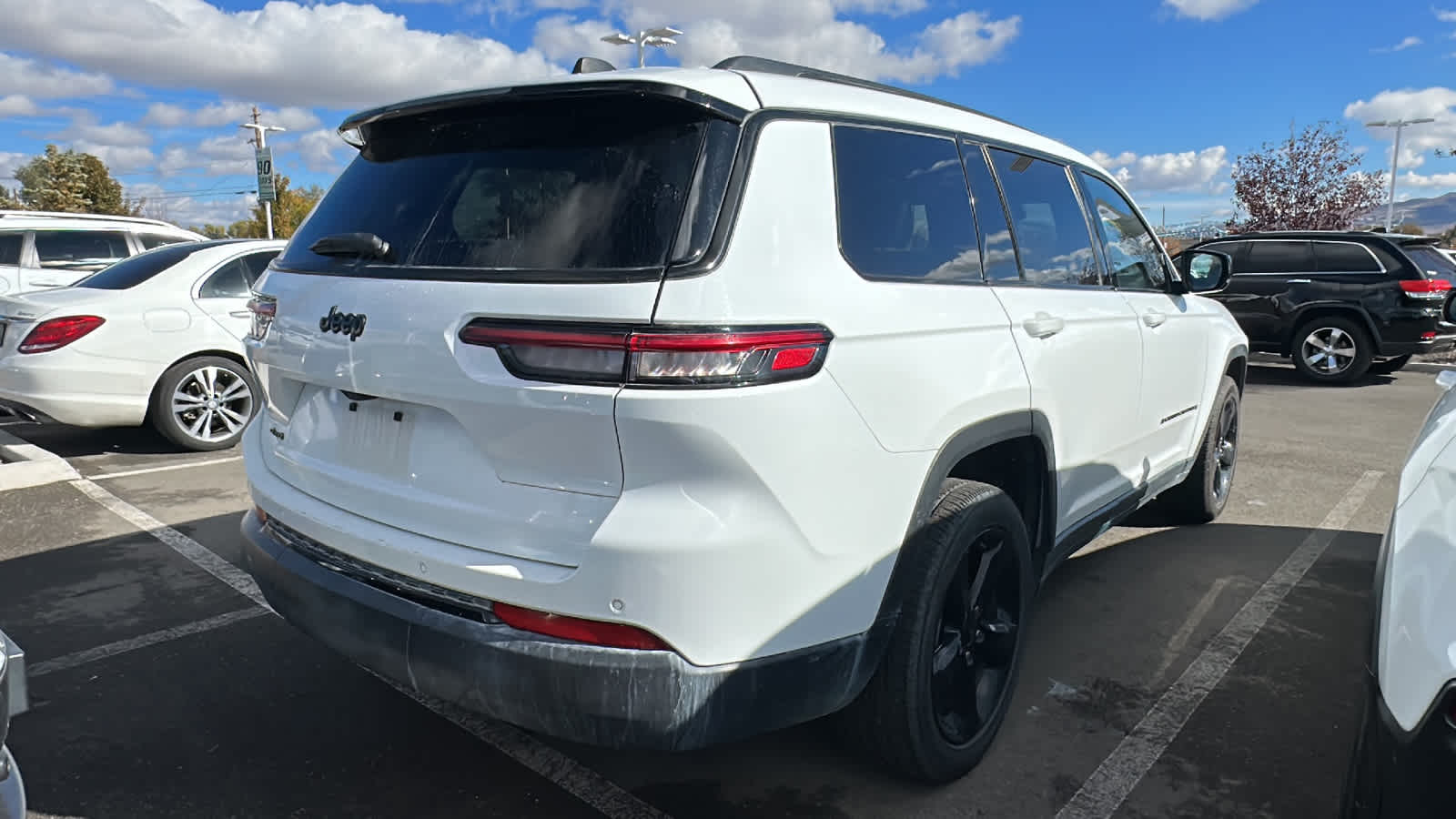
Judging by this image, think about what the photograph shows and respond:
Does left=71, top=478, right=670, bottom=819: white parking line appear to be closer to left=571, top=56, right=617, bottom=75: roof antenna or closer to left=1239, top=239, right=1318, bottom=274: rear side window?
left=571, top=56, right=617, bottom=75: roof antenna

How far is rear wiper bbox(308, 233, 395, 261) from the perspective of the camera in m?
2.47

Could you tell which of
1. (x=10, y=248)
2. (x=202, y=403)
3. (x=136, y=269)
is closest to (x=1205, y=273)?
(x=202, y=403)

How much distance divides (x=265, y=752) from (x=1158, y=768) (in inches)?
102

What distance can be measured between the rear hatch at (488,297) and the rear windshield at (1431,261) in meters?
11.6

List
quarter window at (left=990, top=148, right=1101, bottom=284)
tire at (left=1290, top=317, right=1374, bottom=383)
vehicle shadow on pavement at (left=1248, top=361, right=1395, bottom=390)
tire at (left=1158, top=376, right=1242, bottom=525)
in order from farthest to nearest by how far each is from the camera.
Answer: vehicle shadow on pavement at (left=1248, top=361, right=1395, bottom=390) < tire at (left=1290, top=317, right=1374, bottom=383) < tire at (left=1158, top=376, right=1242, bottom=525) < quarter window at (left=990, top=148, right=1101, bottom=284)

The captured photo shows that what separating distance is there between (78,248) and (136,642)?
893cm

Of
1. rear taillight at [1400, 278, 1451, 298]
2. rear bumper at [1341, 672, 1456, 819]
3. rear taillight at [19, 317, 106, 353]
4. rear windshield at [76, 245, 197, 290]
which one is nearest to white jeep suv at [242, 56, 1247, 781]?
rear bumper at [1341, 672, 1456, 819]

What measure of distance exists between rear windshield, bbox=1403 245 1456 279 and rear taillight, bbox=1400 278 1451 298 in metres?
0.18

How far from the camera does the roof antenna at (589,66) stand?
257cm

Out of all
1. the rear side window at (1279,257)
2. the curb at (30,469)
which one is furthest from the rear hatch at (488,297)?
the rear side window at (1279,257)

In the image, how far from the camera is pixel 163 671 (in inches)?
133

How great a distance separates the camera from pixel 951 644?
272 centimetres

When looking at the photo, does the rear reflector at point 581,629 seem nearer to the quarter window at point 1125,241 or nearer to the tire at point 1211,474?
the quarter window at point 1125,241

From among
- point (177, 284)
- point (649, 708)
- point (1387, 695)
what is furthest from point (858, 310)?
point (177, 284)
